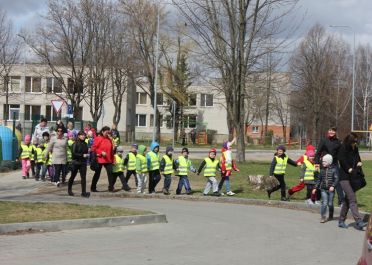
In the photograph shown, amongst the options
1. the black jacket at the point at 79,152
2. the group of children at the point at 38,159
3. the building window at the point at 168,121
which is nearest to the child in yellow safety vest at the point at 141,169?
the black jacket at the point at 79,152

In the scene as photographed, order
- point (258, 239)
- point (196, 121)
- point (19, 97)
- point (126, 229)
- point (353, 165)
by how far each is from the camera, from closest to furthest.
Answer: point (258, 239), point (126, 229), point (353, 165), point (19, 97), point (196, 121)

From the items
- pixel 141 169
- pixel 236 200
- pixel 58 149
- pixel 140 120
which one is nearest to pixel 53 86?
pixel 140 120

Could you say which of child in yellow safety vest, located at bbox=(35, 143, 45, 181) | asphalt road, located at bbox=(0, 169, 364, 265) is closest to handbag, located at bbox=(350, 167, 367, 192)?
asphalt road, located at bbox=(0, 169, 364, 265)

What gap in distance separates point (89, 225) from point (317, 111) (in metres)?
53.0

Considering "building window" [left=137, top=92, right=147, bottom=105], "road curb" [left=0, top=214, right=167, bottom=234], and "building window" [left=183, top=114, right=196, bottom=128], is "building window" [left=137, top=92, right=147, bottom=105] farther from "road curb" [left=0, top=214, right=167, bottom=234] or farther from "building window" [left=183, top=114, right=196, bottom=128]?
"road curb" [left=0, top=214, right=167, bottom=234]

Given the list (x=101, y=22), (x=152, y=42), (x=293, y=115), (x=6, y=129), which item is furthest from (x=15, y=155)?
(x=293, y=115)

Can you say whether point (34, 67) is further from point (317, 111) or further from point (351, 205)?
point (351, 205)

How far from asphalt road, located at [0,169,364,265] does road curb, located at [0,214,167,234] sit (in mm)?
196

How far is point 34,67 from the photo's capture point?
2095 inches

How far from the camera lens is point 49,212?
11.0 meters

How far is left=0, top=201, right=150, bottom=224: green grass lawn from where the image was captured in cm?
1027

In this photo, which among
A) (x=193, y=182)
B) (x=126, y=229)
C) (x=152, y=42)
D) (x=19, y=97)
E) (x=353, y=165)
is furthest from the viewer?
(x=19, y=97)

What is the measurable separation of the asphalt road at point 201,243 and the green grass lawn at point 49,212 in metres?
0.64

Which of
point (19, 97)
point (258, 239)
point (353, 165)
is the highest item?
point (19, 97)
